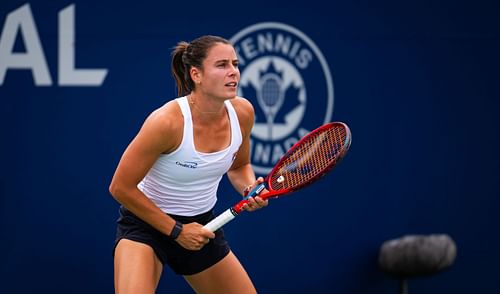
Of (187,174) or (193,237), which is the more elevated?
(187,174)

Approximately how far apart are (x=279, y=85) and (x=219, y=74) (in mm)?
1540

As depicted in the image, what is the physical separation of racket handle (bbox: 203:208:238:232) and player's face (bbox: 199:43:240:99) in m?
0.46

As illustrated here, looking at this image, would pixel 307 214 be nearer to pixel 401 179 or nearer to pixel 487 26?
pixel 401 179

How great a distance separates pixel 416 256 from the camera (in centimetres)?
516

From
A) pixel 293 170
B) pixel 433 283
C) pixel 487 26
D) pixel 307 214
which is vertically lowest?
pixel 433 283

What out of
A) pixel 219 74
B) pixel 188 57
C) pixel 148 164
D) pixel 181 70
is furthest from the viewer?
pixel 181 70

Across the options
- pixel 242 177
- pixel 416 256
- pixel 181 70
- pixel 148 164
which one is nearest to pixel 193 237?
pixel 148 164

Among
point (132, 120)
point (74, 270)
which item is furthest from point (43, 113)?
point (74, 270)

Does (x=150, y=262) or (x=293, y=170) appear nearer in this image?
(x=150, y=262)

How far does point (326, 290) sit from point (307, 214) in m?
0.47

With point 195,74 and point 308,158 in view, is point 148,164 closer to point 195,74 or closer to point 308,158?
point 195,74

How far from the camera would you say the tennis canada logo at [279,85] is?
16.7 ft

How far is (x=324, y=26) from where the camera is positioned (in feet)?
17.0

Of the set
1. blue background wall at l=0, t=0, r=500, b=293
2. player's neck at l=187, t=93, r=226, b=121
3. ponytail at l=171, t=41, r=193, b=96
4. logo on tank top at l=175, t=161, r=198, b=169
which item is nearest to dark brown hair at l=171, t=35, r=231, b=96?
ponytail at l=171, t=41, r=193, b=96
